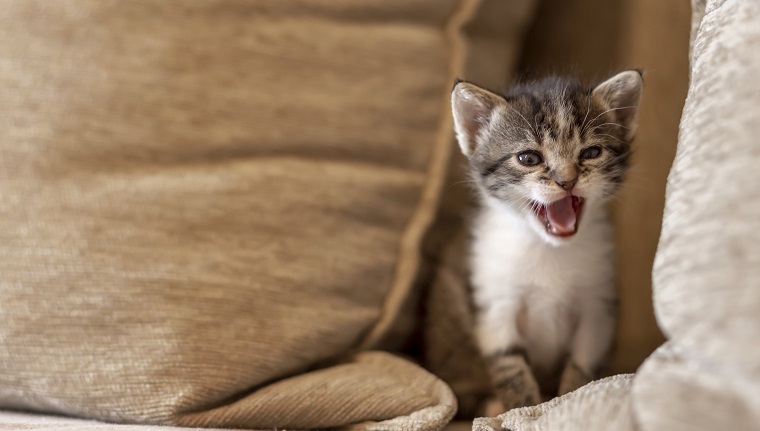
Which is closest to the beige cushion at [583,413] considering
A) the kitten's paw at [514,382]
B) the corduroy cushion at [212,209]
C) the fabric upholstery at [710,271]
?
the fabric upholstery at [710,271]

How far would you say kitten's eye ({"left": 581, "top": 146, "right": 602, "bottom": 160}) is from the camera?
1073mm

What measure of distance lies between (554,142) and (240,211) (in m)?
0.51

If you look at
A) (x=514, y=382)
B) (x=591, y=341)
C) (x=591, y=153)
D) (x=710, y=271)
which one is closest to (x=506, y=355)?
(x=514, y=382)

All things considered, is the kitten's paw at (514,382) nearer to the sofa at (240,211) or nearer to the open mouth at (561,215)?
the sofa at (240,211)

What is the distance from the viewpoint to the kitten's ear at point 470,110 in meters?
1.09

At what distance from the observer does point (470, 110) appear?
1145 millimetres

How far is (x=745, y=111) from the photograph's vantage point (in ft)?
2.22

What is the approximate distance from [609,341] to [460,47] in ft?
2.01

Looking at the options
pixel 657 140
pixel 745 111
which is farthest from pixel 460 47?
pixel 745 111

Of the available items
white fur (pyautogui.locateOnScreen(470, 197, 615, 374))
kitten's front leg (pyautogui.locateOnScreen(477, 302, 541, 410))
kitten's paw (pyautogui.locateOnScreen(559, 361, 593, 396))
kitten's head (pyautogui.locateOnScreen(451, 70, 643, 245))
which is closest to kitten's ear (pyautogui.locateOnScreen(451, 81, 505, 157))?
kitten's head (pyautogui.locateOnScreen(451, 70, 643, 245))

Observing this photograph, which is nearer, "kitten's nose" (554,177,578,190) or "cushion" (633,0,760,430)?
"cushion" (633,0,760,430)

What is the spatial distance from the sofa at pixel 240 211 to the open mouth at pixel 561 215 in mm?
136

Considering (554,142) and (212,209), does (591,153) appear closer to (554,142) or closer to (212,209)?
(554,142)

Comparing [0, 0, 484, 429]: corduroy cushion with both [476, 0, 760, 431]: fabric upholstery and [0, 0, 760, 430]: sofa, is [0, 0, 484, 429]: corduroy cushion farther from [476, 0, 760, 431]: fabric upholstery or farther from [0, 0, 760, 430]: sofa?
[476, 0, 760, 431]: fabric upholstery
